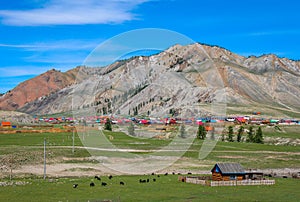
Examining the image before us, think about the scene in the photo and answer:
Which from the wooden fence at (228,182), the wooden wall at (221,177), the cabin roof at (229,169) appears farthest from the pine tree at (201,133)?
the wooden fence at (228,182)

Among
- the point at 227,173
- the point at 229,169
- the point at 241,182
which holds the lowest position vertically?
the point at 241,182

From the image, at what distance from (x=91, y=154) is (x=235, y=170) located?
31744 millimetres

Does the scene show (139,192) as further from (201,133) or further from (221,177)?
(201,133)

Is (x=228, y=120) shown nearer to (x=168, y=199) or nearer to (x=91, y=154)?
(x=91, y=154)

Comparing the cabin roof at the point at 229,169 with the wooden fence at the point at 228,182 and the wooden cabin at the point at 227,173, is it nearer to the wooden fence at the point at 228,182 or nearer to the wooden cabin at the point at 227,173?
the wooden cabin at the point at 227,173

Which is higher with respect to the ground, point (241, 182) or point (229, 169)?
point (229, 169)

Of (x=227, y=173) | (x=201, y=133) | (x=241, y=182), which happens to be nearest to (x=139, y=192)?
(x=227, y=173)

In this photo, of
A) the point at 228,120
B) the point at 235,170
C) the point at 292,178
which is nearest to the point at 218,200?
the point at 235,170

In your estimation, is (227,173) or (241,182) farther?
(227,173)

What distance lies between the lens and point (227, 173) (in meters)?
47.2

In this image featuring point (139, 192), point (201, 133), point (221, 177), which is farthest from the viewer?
point (201, 133)

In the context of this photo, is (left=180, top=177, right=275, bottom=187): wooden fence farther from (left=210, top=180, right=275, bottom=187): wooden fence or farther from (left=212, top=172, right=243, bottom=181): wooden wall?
(left=212, top=172, right=243, bottom=181): wooden wall

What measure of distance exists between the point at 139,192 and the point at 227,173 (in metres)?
11.3

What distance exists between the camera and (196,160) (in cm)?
7288
